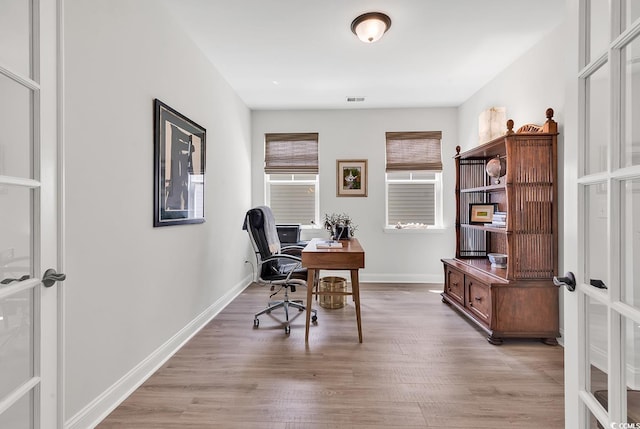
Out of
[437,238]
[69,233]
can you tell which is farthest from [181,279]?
[437,238]

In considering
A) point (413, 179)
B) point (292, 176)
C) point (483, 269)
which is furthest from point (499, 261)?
point (292, 176)

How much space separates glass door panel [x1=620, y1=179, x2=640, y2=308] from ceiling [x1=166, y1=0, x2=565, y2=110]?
216 centimetres

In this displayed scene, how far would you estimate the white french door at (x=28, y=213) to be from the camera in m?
0.95

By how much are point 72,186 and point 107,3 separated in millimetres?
1106

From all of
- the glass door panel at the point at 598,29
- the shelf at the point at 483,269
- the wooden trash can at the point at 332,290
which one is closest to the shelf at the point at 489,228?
the shelf at the point at 483,269

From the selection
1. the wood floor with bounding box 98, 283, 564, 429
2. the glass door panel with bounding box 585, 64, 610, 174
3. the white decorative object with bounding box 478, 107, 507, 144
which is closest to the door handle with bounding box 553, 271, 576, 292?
the glass door panel with bounding box 585, 64, 610, 174

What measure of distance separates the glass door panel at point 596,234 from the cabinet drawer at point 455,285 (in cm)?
243

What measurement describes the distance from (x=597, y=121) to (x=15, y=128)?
1.89 meters

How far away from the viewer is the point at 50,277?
1.07 m

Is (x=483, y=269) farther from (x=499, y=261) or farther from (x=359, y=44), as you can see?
(x=359, y=44)

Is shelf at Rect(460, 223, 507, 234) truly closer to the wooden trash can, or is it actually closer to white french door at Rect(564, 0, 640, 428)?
the wooden trash can

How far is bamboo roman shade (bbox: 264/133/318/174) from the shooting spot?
4.80 m

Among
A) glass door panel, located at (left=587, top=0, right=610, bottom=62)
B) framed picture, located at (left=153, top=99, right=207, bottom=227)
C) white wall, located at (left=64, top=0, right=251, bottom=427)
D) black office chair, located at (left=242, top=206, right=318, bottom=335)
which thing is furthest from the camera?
black office chair, located at (left=242, top=206, right=318, bottom=335)

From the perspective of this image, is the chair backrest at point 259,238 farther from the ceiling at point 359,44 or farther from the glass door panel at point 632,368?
the glass door panel at point 632,368
